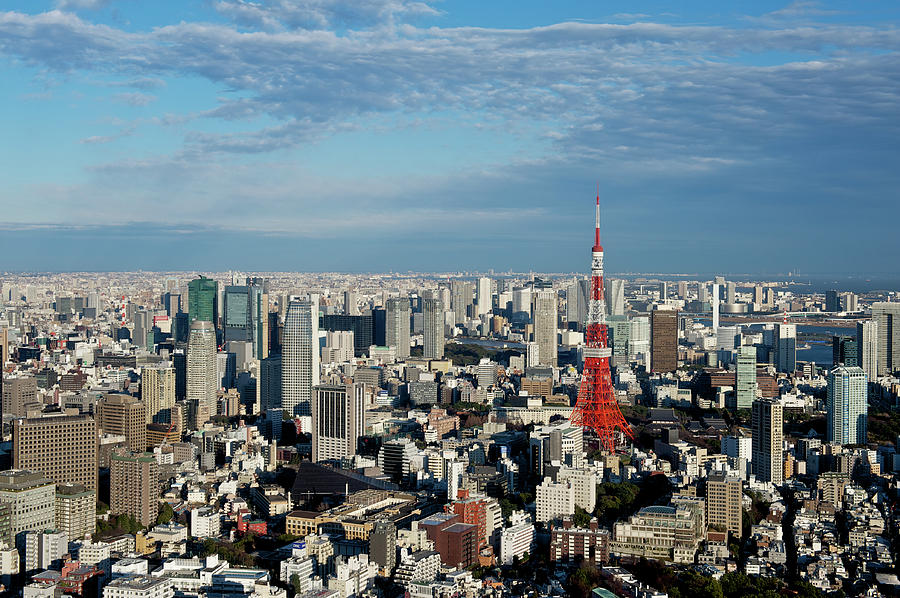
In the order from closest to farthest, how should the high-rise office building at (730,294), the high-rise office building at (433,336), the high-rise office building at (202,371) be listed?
the high-rise office building at (202,371) → the high-rise office building at (433,336) → the high-rise office building at (730,294)

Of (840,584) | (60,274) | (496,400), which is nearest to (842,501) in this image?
(840,584)

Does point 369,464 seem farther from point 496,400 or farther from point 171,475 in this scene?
point 496,400

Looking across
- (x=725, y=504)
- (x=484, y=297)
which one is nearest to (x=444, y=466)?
(x=725, y=504)

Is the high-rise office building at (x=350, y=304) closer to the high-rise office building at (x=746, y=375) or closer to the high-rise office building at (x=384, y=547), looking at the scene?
the high-rise office building at (x=746, y=375)

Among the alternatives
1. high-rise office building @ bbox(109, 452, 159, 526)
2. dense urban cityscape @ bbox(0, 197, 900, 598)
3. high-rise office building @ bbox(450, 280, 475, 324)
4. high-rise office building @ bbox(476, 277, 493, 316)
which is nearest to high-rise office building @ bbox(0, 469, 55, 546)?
dense urban cityscape @ bbox(0, 197, 900, 598)

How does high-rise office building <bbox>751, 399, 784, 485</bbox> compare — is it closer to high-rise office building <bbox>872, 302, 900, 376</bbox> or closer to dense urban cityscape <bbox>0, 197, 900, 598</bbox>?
dense urban cityscape <bbox>0, 197, 900, 598</bbox>

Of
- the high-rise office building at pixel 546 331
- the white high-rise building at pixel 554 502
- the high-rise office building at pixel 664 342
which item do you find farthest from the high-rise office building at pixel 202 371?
the high-rise office building at pixel 664 342
